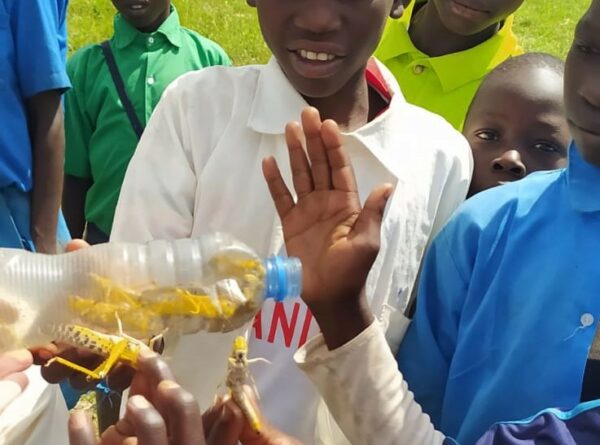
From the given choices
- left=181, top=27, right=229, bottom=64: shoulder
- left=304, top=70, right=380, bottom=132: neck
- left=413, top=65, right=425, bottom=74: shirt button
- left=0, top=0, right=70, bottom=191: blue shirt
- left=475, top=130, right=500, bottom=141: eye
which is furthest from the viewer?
left=181, top=27, right=229, bottom=64: shoulder

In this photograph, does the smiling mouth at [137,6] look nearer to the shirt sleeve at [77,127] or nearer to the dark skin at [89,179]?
the dark skin at [89,179]

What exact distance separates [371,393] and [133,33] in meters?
1.86

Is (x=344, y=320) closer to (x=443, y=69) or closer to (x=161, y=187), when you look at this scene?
(x=161, y=187)

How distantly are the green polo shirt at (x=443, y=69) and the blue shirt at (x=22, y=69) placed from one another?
2.85 feet

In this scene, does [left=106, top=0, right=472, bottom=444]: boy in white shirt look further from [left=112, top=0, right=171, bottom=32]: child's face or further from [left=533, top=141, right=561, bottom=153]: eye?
[left=112, top=0, right=171, bottom=32]: child's face

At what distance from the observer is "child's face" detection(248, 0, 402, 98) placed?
1.41 metres

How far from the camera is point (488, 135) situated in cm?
187

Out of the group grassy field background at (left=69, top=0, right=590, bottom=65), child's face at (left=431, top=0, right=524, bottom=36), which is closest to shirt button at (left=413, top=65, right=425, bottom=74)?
child's face at (left=431, top=0, right=524, bottom=36)

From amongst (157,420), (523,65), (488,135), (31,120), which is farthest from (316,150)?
(31,120)

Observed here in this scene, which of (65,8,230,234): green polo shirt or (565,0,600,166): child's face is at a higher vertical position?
(565,0,600,166): child's face

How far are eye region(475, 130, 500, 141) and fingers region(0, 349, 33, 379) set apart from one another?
3.71 feet

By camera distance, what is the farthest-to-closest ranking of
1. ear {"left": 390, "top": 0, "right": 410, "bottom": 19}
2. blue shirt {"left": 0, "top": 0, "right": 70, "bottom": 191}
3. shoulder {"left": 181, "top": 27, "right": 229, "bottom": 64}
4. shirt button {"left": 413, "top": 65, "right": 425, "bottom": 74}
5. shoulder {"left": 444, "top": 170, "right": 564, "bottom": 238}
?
shoulder {"left": 181, "top": 27, "right": 229, "bottom": 64} → shirt button {"left": 413, "top": 65, "right": 425, "bottom": 74} → blue shirt {"left": 0, "top": 0, "right": 70, "bottom": 191} → ear {"left": 390, "top": 0, "right": 410, "bottom": 19} → shoulder {"left": 444, "top": 170, "right": 564, "bottom": 238}

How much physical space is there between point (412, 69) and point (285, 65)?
2.87ft

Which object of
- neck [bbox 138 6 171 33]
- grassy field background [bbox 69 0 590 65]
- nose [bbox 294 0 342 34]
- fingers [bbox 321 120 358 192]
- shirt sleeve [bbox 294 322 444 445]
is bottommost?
grassy field background [bbox 69 0 590 65]
